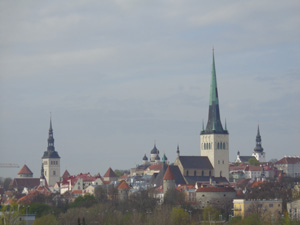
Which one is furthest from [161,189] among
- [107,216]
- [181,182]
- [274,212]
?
[107,216]

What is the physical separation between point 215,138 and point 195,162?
492 cm

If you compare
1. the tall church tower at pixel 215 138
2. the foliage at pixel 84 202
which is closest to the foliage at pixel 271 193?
the foliage at pixel 84 202

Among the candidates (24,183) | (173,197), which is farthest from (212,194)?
Result: (24,183)

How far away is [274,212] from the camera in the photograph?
346 ft

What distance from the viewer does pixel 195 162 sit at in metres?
155

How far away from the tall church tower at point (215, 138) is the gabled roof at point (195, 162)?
98cm

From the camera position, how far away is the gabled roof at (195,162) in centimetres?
15388

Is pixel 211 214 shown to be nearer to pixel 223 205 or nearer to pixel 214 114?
pixel 223 205

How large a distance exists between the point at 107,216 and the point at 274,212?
1969 centimetres

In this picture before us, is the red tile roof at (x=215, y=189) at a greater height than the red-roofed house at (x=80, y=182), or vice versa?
the red-roofed house at (x=80, y=182)

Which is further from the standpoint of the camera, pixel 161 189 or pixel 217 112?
pixel 217 112

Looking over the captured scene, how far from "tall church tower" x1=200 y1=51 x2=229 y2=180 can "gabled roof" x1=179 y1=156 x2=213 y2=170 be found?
3.21ft

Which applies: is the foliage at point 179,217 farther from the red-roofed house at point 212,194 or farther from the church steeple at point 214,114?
the church steeple at point 214,114

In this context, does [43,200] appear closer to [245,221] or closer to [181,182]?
[181,182]
